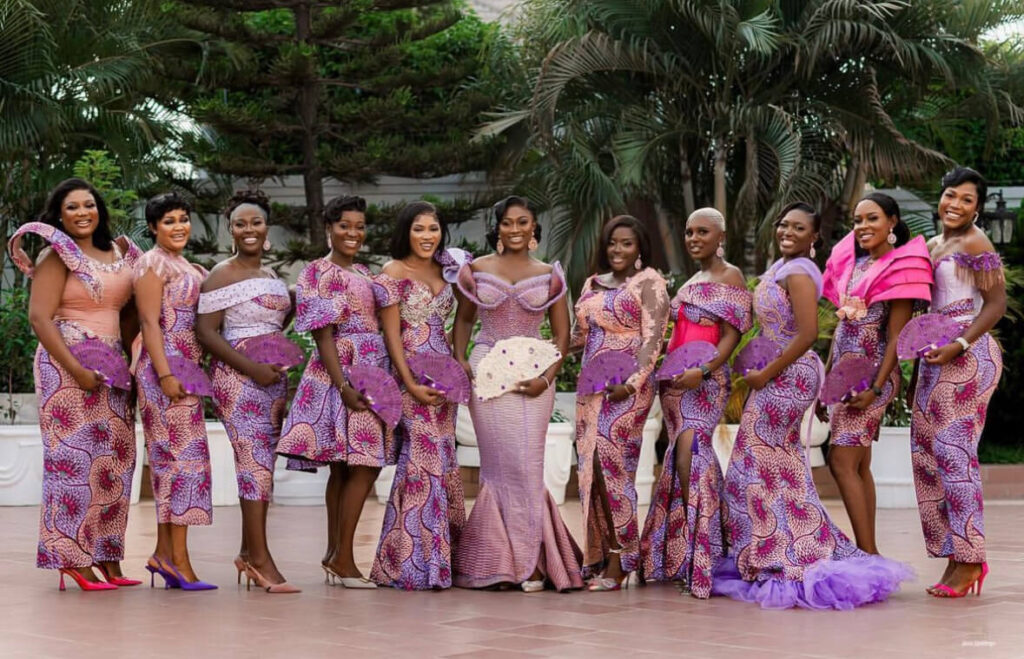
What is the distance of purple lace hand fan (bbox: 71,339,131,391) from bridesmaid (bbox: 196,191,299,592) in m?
0.40

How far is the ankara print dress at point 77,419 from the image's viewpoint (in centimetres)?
710

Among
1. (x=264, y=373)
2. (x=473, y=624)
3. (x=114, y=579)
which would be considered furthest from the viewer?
(x=114, y=579)

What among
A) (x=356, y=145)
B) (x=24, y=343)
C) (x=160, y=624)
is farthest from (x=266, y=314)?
(x=356, y=145)

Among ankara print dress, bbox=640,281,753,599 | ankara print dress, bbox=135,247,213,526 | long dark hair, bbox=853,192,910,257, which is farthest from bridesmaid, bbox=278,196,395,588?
long dark hair, bbox=853,192,910,257

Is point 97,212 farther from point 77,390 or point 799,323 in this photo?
point 799,323

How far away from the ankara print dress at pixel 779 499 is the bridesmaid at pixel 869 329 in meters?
0.15

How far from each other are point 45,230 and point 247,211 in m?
0.92

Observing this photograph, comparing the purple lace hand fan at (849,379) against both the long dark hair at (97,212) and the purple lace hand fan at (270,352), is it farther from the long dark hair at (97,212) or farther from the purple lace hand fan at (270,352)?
the long dark hair at (97,212)

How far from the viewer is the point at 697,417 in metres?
7.08

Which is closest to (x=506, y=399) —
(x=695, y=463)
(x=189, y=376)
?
(x=695, y=463)

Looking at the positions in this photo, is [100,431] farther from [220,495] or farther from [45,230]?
[220,495]

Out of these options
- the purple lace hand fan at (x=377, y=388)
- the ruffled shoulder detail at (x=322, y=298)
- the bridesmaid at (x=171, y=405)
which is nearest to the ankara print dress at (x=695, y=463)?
the purple lace hand fan at (x=377, y=388)

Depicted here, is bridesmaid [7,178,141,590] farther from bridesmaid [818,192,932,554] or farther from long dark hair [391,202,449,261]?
bridesmaid [818,192,932,554]

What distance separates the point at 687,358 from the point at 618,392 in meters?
0.36
